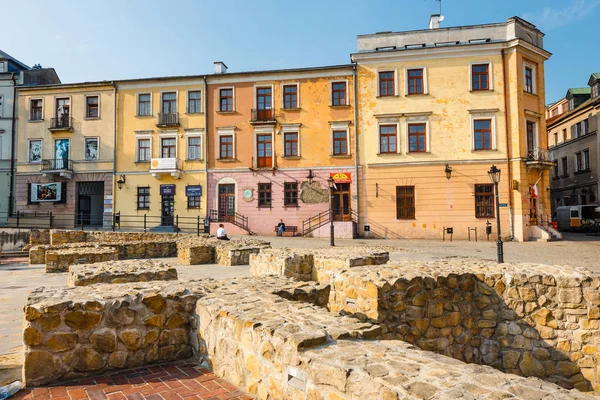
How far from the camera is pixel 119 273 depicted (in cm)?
677

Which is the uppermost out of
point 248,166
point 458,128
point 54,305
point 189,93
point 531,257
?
point 189,93

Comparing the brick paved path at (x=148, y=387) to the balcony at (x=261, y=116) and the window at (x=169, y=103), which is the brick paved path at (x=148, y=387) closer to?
the balcony at (x=261, y=116)

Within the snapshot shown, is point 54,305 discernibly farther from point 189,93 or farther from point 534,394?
point 189,93

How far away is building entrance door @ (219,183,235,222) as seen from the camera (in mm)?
27938

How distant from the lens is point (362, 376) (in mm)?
2281

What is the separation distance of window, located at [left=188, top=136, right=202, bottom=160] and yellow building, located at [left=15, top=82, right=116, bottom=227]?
20.9ft

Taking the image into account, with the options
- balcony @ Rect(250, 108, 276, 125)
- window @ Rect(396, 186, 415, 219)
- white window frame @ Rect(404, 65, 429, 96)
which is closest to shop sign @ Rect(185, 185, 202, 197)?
balcony @ Rect(250, 108, 276, 125)

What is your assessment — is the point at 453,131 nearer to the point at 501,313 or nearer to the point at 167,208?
the point at 167,208

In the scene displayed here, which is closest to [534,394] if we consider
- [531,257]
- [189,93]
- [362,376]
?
[362,376]

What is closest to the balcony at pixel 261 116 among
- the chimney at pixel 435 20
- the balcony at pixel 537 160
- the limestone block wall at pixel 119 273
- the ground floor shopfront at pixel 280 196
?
the ground floor shopfront at pixel 280 196

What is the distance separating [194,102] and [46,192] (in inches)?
546

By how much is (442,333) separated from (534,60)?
90.8 feet

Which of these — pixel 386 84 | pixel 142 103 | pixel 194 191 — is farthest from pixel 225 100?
pixel 386 84

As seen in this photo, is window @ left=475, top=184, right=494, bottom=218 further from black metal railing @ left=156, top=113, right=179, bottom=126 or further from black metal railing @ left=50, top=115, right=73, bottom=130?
black metal railing @ left=50, top=115, right=73, bottom=130
